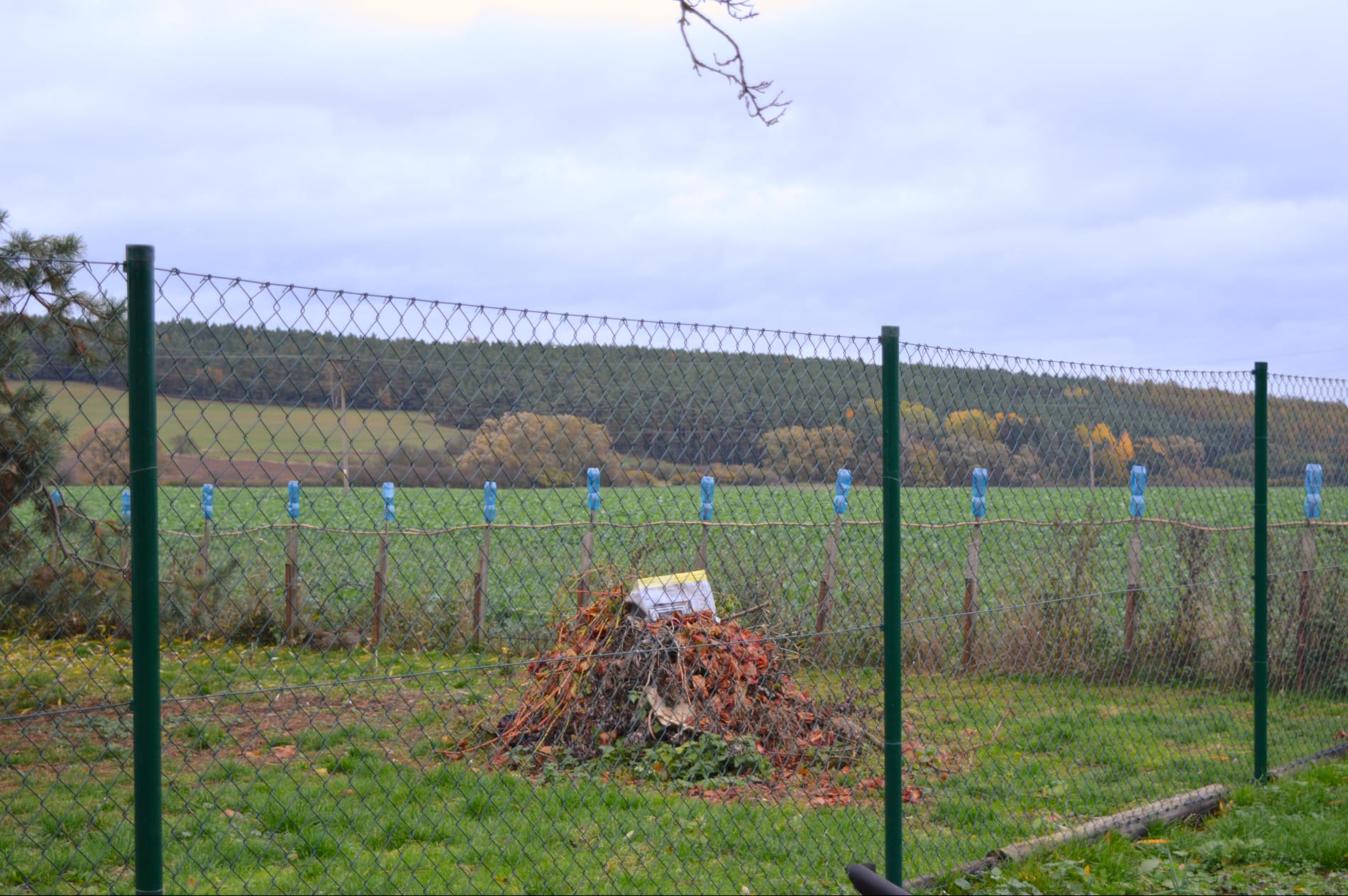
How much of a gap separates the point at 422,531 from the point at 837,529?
194cm

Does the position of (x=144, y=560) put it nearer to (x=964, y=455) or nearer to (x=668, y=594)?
(x=964, y=455)

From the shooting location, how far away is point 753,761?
5.99m

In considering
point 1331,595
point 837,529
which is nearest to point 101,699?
point 837,529

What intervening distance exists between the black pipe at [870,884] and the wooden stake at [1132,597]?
591cm

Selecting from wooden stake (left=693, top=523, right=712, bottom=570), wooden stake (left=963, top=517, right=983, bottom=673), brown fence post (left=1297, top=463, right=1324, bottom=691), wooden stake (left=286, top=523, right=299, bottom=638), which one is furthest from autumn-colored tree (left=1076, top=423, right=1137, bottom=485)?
wooden stake (left=286, top=523, right=299, bottom=638)

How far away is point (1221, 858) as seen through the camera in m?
4.55

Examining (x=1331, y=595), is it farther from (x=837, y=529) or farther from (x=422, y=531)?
(x=422, y=531)

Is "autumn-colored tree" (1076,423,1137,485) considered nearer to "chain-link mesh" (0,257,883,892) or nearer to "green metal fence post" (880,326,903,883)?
"chain-link mesh" (0,257,883,892)

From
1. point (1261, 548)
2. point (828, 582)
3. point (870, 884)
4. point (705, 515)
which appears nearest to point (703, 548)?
point (705, 515)

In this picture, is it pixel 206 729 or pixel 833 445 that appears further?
pixel 206 729

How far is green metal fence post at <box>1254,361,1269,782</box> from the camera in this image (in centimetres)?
562

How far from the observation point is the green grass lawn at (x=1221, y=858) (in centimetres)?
419

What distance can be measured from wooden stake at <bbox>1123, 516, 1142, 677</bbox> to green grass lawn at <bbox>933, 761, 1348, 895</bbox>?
2181 mm

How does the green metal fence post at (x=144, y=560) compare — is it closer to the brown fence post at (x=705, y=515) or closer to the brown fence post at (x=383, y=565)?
the brown fence post at (x=383, y=565)
